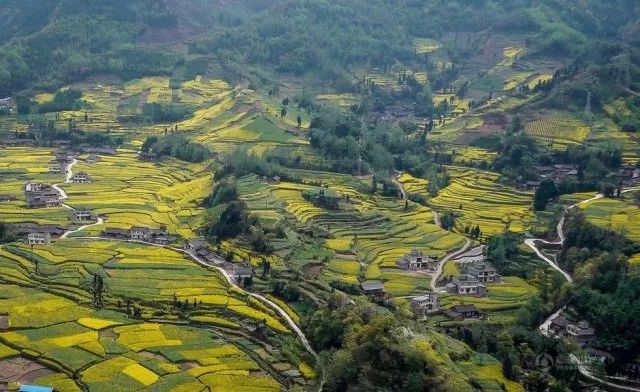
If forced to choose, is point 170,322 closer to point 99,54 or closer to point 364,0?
point 99,54

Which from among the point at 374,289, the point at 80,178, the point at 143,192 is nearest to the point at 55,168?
the point at 80,178

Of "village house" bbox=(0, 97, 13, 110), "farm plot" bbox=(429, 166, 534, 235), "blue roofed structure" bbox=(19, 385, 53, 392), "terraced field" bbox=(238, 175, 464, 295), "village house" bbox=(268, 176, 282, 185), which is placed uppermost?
"blue roofed structure" bbox=(19, 385, 53, 392)

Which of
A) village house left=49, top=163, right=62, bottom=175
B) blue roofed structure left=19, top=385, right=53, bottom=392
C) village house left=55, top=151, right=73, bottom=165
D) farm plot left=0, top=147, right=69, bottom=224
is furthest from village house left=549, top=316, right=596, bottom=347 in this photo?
village house left=55, top=151, right=73, bottom=165

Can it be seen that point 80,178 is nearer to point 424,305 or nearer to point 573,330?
point 424,305

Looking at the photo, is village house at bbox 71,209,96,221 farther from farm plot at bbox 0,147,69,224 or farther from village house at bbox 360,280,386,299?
village house at bbox 360,280,386,299

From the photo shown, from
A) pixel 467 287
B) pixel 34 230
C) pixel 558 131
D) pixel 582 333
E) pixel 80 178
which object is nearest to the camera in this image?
pixel 582 333

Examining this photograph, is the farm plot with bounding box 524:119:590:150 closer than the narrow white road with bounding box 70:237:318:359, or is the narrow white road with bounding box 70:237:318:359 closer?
the narrow white road with bounding box 70:237:318:359

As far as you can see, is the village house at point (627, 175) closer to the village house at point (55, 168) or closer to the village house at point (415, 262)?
the village house at point (415, 262)
